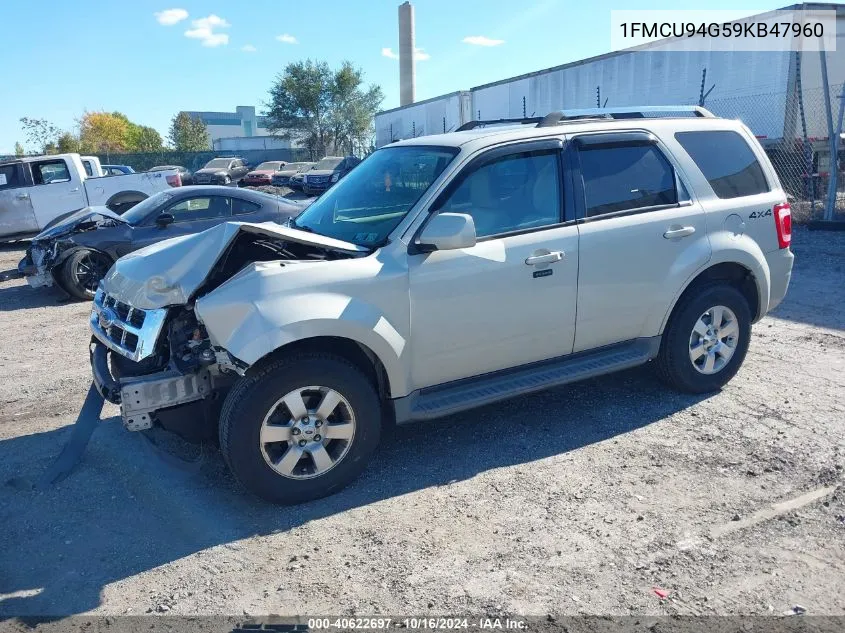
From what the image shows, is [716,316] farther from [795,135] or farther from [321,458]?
[795,135]

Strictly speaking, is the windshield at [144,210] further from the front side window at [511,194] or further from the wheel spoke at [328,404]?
the wheel spoke at [328,404]

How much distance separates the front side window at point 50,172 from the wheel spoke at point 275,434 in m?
13.2

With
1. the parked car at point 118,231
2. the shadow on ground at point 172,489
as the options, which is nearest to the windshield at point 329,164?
the parked car at point 118,231

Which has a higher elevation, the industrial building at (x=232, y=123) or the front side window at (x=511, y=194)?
the industrial building at (x=232, y=123)

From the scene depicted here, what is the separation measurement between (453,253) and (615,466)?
5.32ft

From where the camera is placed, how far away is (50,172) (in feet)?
47.6

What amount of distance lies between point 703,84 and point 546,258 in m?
13.2

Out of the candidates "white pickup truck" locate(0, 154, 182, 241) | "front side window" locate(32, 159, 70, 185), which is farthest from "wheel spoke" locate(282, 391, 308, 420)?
"front side window" locate(32, 159, 70, 185)

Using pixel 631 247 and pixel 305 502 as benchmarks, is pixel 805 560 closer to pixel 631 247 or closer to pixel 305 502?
pixel 631 247

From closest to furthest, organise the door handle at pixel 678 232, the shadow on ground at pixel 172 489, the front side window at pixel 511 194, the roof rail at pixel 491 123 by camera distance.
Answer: the shadow on ground at pixel 172 489 < the front side window at pixel 511 194 < the door handle at pixel 678 232 < the roof rail at pixel 491 123

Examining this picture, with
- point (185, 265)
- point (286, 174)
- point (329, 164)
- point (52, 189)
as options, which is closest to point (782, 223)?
point (185, 265)

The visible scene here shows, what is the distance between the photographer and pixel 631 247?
457 cm

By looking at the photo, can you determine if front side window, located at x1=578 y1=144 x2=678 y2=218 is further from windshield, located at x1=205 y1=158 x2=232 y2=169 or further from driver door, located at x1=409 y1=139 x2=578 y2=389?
windshield, located at x1=205 y1=158 x2=232 y2=169

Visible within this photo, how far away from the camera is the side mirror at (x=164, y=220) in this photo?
9.08 metres
